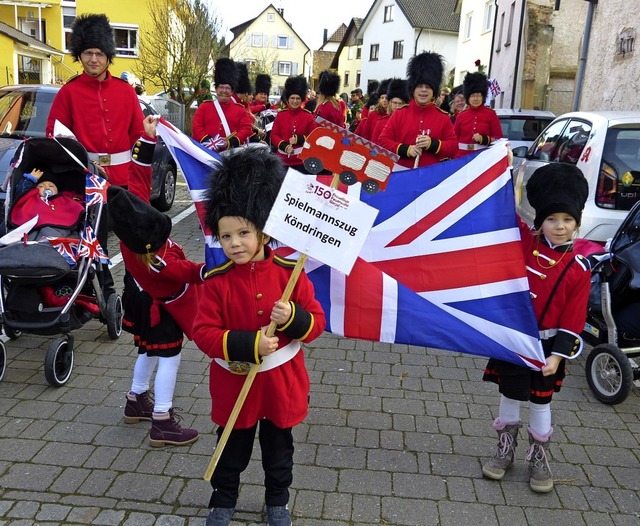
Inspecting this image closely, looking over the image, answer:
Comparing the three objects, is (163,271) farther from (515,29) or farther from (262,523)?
(515,29)

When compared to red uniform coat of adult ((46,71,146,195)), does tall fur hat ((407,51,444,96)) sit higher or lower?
higher

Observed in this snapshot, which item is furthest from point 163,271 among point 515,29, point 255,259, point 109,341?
point 515,29

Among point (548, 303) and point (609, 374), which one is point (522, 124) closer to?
point (609, 374)

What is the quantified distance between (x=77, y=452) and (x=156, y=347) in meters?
0.75

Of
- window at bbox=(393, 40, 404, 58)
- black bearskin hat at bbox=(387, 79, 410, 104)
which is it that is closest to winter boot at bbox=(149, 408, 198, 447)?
black bearskin hat at bbox=(387, 79, 410, 104)

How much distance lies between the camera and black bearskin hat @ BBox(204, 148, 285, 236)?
2.62m

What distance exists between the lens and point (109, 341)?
5.25 metres

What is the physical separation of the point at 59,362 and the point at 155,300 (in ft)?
4.27

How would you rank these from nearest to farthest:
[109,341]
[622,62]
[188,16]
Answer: [109,341], [622,62], [188,16]

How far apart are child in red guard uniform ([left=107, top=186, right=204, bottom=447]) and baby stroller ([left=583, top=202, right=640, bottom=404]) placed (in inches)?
112

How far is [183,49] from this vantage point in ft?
76.4

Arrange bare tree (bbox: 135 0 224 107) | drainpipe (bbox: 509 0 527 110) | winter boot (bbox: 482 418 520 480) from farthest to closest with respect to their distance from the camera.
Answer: bare tree (bbox: 135 0 224 107), drainpipe (bbox: 509 0 527 110), winter boot (bbox: 482 418 520 480)

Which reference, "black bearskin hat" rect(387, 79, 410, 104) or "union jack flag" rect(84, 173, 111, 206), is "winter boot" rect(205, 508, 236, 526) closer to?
"union jack flag" rect(84, 173, 111, 206)

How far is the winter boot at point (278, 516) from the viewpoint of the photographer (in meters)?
2.97
